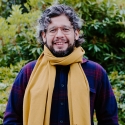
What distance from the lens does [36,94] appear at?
84.9 inches

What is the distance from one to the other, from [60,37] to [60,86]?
345 millimetres

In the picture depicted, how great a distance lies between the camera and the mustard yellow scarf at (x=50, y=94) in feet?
7.02

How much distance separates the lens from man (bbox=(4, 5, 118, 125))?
2.15 metres

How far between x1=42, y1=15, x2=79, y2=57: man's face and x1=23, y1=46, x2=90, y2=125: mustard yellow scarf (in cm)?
4

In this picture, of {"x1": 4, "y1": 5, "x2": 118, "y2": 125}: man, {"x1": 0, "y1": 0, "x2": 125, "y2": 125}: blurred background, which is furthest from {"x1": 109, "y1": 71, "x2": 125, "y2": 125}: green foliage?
{"x1": 4, "y1": 5, "x2": 118, "y2": 125}: man

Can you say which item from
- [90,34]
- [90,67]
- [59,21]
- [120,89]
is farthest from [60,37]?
[90,34]

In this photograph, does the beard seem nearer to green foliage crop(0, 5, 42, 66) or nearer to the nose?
the nose

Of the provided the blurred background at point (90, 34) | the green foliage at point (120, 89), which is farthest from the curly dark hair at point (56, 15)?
the blurred background at point (90, 34)

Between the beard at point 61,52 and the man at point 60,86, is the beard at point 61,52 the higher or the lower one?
the higher one

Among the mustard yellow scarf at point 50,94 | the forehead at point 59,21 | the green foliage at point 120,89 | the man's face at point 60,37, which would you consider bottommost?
the green foliage at point 120,89

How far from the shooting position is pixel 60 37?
7.11ft

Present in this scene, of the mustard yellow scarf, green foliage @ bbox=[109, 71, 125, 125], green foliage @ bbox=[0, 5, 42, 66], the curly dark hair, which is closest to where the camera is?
the mustard yellow scarf

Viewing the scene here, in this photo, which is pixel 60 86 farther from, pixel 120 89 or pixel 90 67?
pixel 120 89

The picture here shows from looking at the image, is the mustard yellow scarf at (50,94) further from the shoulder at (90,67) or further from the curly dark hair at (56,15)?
the curly dark hair at (56,15)
